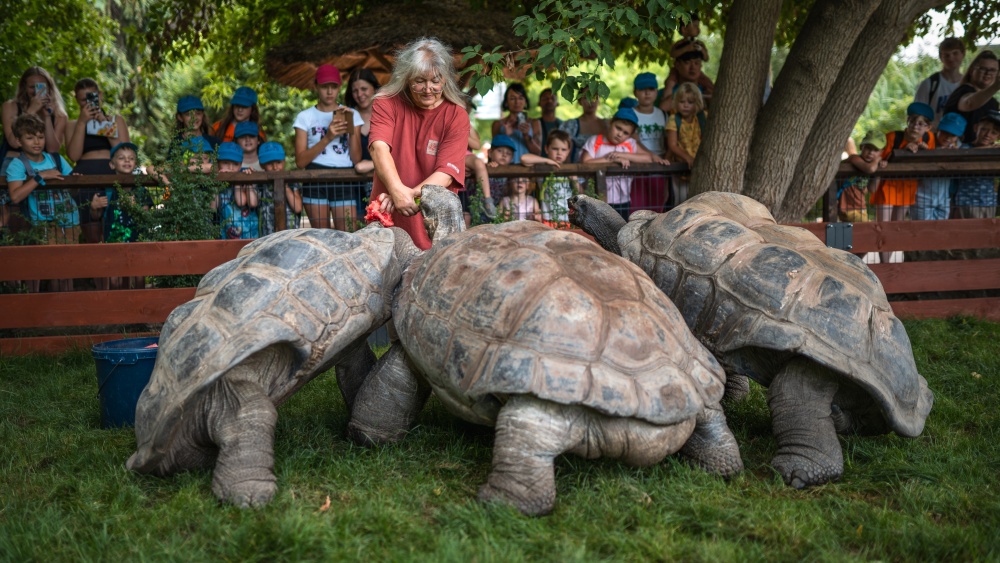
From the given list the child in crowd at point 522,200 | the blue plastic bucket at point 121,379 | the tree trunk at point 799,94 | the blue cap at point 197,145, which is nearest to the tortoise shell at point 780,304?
the tree trunk at point 799,94

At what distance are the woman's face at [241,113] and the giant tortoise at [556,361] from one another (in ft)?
19.5

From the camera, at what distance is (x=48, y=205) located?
819 cm

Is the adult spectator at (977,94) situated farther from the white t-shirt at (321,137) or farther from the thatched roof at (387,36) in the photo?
the white t-shirt at (321,137)

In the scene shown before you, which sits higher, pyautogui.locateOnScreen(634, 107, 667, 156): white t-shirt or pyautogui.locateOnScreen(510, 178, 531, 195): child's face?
pyautogui.locateOnScreen(634, 107, 667, 156): white t-shirt

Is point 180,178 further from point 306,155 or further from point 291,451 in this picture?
point 291,451

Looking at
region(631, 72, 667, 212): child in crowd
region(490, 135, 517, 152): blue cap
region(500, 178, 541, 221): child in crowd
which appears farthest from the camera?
region(490, 135, 517, 152): blue cap

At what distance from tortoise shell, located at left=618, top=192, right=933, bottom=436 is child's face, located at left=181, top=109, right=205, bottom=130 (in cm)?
534

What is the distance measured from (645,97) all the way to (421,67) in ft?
15.9

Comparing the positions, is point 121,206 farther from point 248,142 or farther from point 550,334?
point 550,334

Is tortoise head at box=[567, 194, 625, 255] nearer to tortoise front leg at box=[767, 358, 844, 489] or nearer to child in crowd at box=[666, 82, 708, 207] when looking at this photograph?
tortoise front leg at box=[767, 358, 844, 489]

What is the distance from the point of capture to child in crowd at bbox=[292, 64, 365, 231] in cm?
855

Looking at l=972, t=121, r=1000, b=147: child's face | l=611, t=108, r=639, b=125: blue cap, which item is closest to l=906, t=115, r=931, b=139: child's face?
l=972, t=121, r=1000, b=147: child's face

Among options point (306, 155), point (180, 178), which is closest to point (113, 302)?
point (180, 178)

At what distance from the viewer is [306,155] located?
8.99m
